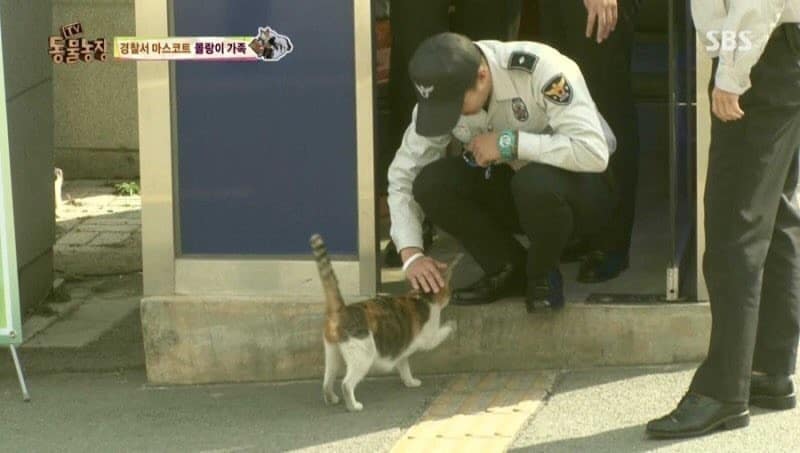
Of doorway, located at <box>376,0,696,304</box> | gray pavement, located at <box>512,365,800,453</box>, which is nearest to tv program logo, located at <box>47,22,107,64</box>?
doorway, located at <box>376,0,696,304</box>

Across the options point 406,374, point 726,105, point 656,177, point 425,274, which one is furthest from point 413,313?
point 656,177

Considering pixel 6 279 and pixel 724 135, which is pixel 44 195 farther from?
pixel 724 135

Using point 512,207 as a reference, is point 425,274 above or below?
below

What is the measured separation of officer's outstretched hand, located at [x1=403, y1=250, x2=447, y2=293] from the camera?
611 centimetres

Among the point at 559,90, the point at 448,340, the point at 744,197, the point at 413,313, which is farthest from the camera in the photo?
the point at 448,340

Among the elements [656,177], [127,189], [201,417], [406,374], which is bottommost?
[201,417]

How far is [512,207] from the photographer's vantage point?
21.0 ft

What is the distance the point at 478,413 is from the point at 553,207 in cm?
73

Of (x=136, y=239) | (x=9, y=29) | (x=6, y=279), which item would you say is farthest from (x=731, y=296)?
(x=136, y=239)

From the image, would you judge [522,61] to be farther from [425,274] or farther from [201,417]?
[201,417]

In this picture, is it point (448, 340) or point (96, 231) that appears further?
point (96, 231)

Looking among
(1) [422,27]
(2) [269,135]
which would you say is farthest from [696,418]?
(1) [422,27]

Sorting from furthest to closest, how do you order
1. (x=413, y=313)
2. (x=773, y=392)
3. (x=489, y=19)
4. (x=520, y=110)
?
(x=489, y=19)
(x=413, y=313)
(x=520, y=110)
(x=773, y=392)

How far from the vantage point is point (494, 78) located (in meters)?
6.02
